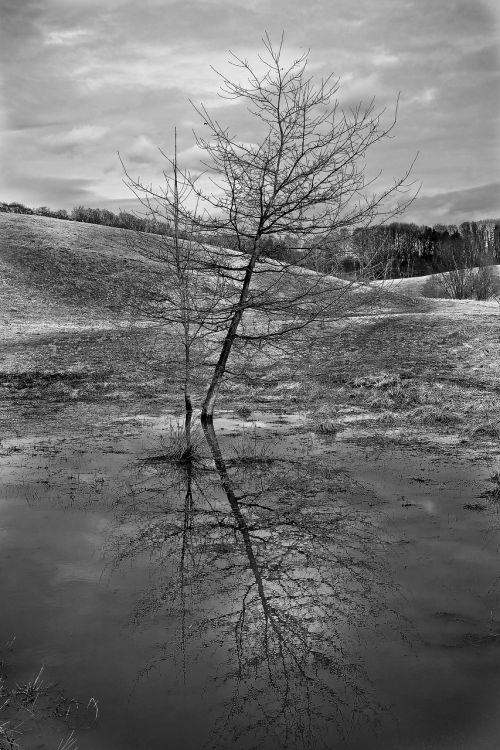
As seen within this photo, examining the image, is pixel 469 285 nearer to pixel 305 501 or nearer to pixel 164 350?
pixel 164 350

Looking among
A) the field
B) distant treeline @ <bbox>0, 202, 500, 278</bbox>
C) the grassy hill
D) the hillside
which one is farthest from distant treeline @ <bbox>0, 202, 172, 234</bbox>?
the field

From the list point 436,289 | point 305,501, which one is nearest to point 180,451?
point 305,501

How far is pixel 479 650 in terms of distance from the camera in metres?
5.36

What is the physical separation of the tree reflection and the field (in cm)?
6

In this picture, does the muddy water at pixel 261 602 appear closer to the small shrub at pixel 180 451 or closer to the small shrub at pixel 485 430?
the small shrub at pixel 180 451

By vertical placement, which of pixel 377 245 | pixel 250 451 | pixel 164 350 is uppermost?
pixel 377 245

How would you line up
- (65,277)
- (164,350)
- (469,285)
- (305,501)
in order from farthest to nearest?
(469,285)
(65,277)
(164,350)
(305,501)

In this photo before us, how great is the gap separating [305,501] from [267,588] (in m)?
2.80

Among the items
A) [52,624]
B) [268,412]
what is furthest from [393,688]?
[268,412]

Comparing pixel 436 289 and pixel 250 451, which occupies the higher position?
pixel 436 289

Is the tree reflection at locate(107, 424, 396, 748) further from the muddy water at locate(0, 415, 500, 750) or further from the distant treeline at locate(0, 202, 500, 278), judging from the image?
the distant treeline at locate(0, 202, 500, 278)

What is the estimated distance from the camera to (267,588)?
657 centimetres

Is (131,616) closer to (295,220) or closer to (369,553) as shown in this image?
(369,553)

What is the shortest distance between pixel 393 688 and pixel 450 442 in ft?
26.6
